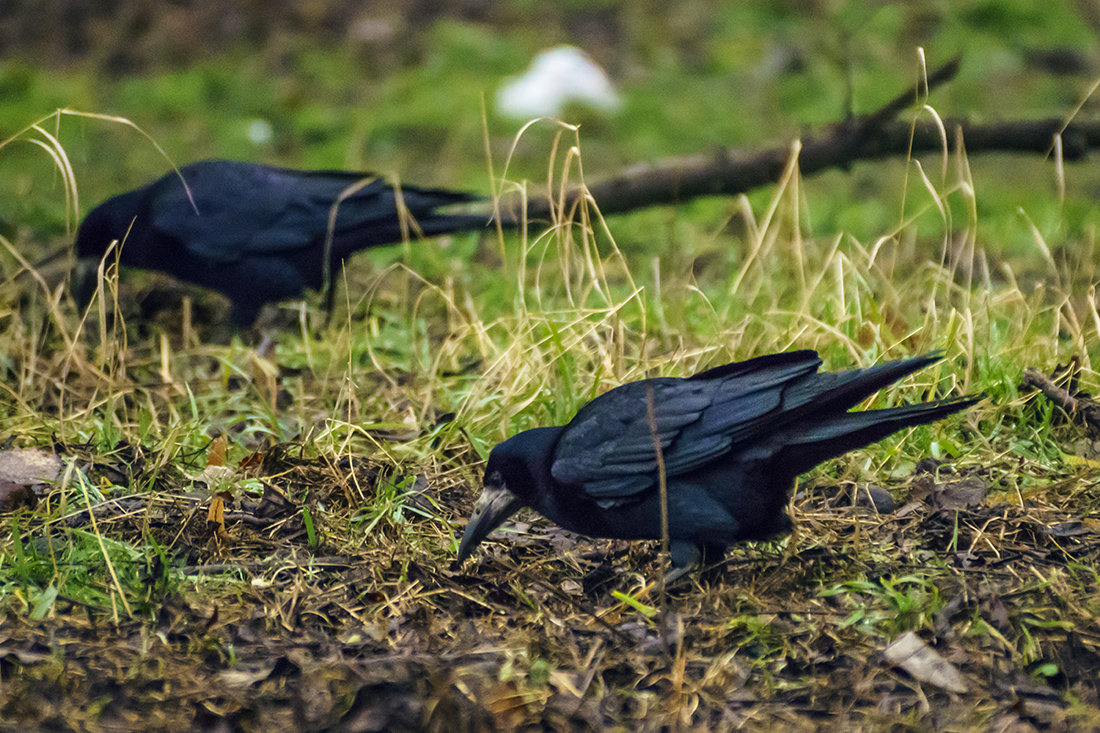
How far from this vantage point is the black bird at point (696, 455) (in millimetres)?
2734

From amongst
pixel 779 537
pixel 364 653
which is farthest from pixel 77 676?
pixel 779 537

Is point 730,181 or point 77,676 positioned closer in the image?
point 77,676

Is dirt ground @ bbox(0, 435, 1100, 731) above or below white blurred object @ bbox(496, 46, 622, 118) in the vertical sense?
below

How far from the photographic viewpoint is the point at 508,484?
2.96 meters

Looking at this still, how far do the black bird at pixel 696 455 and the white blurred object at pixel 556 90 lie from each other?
5.38 m

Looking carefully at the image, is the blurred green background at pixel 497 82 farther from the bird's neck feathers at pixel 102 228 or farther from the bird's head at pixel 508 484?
the bird's head at pixel 508 484

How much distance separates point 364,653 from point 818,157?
3.59m

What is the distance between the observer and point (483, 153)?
7.65m

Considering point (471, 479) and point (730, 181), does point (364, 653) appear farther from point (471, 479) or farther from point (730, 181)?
point (730, 181)

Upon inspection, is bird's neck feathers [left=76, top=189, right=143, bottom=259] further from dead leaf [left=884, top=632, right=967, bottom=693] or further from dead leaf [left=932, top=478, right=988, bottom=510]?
dead leaf [left=884, top=632, right=967, bottom=693]

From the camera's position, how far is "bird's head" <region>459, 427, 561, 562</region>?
293 cm

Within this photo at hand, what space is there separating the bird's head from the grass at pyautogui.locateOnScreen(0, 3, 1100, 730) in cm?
13

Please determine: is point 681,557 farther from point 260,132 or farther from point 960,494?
point 260,132

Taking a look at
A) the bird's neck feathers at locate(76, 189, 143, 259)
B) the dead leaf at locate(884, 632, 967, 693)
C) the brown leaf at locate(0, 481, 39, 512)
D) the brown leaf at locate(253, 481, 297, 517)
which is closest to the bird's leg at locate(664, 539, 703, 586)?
the dead leaf at locate(884, 632, 967, 693)
